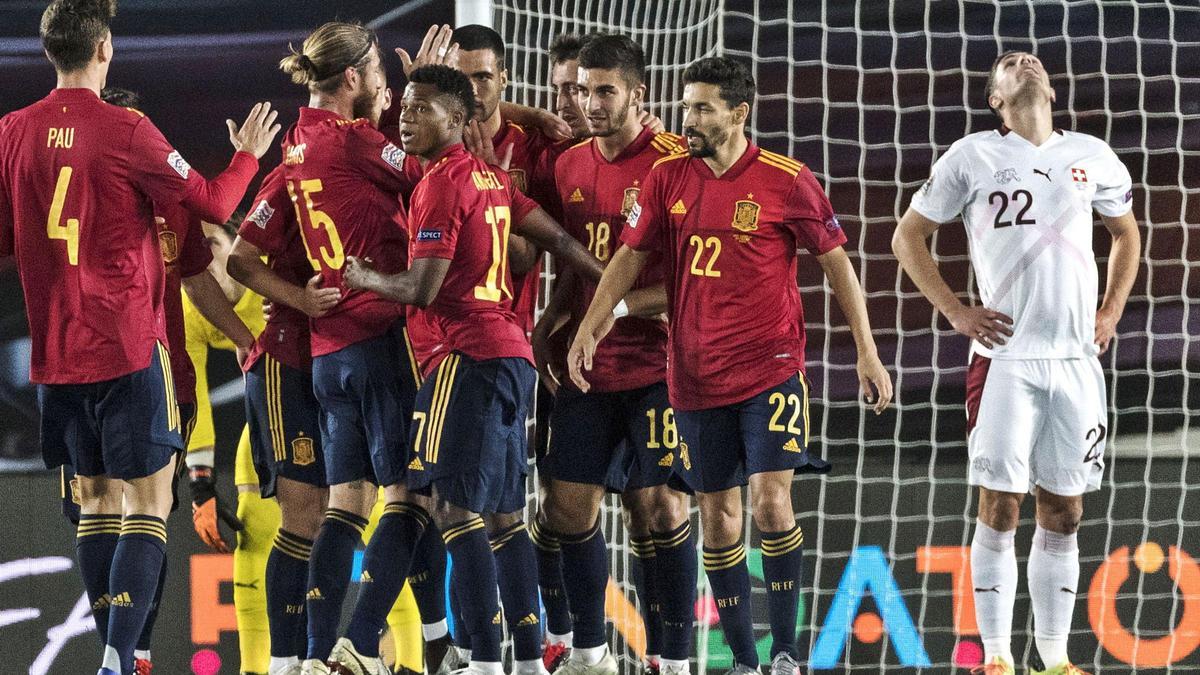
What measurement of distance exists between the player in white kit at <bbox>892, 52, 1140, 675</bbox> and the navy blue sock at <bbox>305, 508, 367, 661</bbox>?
2.15 meters

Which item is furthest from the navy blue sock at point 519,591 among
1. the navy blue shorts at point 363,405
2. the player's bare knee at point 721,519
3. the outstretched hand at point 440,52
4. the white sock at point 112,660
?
the outstretched hand at point 440,52

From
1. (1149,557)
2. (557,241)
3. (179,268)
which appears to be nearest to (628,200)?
(557,241)

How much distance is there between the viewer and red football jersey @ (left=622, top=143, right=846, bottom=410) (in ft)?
15.2

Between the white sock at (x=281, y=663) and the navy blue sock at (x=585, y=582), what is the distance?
969 mm

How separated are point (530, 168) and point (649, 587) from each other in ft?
4.96

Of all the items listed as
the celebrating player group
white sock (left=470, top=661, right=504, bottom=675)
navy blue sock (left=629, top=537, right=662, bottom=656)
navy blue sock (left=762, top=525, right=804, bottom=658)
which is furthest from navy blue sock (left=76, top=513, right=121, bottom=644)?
navy blue sock (left=762, top=525, right=804, bottom=658)

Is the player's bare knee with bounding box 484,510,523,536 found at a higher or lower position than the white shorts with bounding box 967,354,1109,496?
lower

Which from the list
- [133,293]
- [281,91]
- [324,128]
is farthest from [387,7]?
[133,293]

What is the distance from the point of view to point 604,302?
471 cm

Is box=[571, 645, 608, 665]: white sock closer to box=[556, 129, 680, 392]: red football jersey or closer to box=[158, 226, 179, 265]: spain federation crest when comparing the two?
box=[556, 129, 680, 392]: red football jersey

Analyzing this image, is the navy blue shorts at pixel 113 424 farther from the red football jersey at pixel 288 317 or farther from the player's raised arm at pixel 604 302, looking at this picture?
the player's raised arm at pixel 604 302

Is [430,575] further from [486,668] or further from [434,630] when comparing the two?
[486,668]

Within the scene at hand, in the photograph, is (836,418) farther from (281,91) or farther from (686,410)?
(281,91)

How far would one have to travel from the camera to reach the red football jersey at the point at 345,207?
15.0ft
